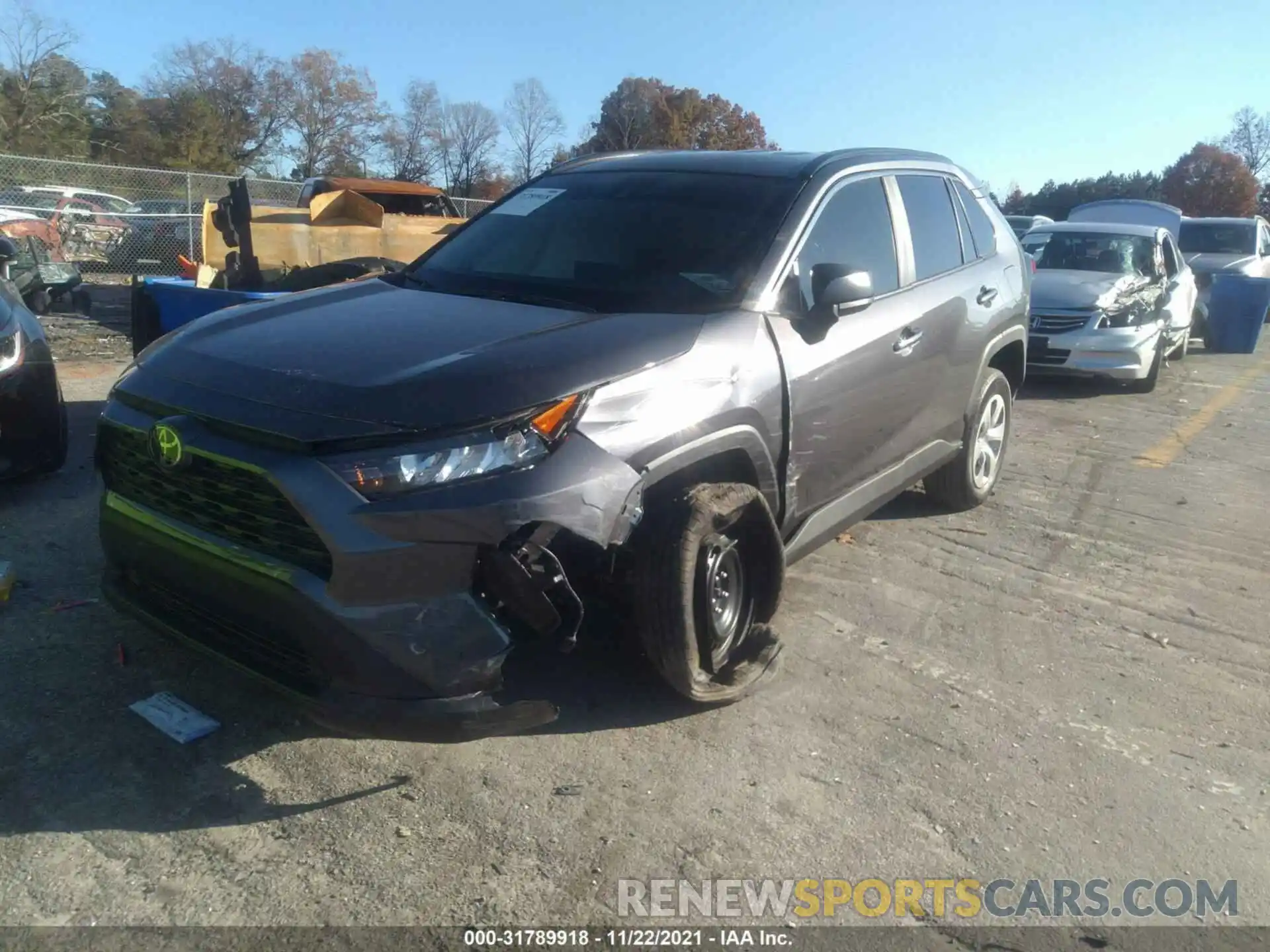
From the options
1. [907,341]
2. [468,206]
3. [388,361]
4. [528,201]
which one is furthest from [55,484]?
[468,206]

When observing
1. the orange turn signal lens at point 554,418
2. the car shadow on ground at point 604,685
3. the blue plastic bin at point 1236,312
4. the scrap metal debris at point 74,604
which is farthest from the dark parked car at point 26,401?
the blue plastic bin at point 1236,312

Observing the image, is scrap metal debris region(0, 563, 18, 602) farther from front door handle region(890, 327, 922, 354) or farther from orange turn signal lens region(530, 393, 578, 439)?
front door handle region(890, 327, 922, 354)

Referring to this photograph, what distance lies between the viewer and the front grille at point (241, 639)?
110 inches

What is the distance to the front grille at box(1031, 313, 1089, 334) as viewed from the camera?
10.2 metres

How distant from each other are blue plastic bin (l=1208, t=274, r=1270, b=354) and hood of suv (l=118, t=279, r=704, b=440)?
13646 millimetres

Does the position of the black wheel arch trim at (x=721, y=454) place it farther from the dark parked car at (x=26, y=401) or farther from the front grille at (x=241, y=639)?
the dark parked car at (x=26, y=401)

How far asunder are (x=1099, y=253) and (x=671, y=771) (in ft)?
33.4

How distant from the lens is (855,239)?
14.3ft

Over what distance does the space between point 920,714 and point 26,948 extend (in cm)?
275

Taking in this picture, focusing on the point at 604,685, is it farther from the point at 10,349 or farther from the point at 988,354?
the point at 10,349

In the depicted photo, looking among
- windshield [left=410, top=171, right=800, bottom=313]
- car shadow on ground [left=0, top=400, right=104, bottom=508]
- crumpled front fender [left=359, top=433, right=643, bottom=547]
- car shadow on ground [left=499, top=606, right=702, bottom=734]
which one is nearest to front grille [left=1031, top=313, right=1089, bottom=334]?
windshield [left=410, top=171, right=800, bottom=313]

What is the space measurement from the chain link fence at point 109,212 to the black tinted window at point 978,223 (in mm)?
14102

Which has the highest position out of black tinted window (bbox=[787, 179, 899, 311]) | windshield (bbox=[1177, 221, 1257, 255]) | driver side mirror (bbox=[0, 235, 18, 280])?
windshield (bbox=[1177, 221, 1257, 255])

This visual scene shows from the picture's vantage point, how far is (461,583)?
8.92ft
